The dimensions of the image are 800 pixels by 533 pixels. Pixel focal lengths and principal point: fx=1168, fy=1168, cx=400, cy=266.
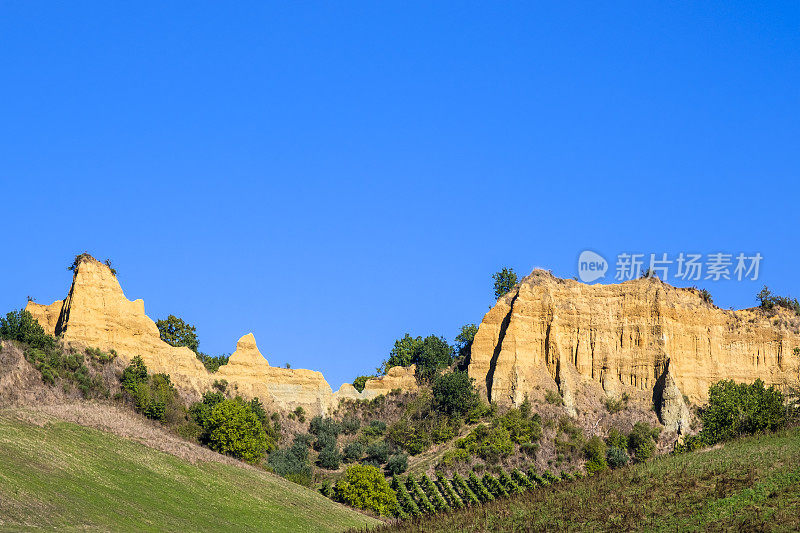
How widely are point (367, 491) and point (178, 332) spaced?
4043cm

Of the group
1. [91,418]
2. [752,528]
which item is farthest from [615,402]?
[752,528]

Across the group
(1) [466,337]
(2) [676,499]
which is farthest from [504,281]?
(2) [676,499]

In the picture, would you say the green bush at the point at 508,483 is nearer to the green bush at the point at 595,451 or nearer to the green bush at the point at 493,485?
the green bush at the point at 493,485

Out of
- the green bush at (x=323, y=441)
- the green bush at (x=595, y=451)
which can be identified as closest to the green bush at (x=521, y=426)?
the green bush at (x=595, y=451)

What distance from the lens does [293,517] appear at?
68188mm

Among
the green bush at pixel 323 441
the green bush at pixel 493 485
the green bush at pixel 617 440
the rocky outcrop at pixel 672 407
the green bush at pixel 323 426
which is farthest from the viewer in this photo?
the green bush at pixel 323 426

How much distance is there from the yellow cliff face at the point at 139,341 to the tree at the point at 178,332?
16250 mm

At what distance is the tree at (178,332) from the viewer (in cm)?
11044

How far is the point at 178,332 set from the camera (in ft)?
366

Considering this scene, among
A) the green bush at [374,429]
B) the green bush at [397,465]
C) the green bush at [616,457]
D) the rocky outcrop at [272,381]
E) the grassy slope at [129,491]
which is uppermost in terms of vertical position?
the rocky outcrop at [272,381]

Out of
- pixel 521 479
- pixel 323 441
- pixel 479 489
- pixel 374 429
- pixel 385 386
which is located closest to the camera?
pixel 479 489

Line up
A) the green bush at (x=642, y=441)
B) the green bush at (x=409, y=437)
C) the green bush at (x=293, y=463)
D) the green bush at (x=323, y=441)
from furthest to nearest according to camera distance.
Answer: the green bush at (x=323, y=441) → the green bush at (x=409, y=437) → the green bush at (x=642, y=441) → the green bush at (x=293, y=463)

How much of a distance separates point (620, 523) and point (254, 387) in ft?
163

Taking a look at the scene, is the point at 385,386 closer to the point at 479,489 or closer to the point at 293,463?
the point at 293,463
